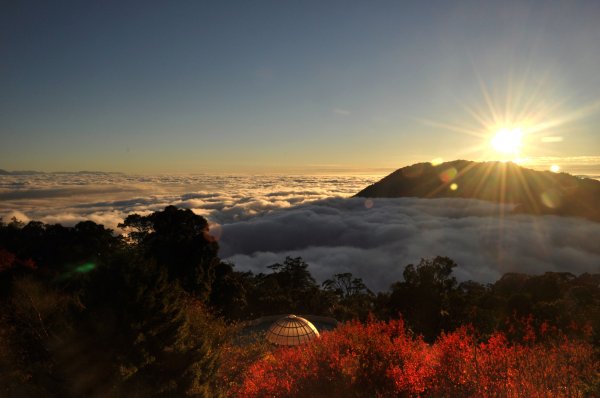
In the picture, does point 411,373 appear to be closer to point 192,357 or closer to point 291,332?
point 192,357

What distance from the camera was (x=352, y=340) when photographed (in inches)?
744

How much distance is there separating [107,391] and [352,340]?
11.6 meters

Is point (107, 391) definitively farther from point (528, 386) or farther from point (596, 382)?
point (596, 382)

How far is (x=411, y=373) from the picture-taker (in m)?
16.4

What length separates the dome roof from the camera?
27375mm

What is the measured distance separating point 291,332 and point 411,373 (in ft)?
42.8

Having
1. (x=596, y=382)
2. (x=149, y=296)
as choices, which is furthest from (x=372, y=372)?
(x=149, y=296)

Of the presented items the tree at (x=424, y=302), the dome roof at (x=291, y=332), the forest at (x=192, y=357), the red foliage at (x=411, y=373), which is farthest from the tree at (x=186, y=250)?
the tree at (x=424, y=302)

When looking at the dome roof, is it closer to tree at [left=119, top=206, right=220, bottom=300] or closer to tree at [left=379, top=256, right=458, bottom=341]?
tree at [left=119, top=206, right=220, bottom=300]

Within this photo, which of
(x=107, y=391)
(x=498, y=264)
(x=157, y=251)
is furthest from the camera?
(x=498, y=264)

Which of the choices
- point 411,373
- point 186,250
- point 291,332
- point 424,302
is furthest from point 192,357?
point 424,302

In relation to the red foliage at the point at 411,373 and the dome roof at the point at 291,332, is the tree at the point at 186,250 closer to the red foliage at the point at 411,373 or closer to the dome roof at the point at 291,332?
the dome roof at the point at 291,332

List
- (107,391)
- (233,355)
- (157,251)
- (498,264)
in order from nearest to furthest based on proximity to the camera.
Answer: (107,391)
(233,355)
(157,251)
(498,264)

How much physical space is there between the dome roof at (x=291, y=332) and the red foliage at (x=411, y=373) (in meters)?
Result: 7.91
